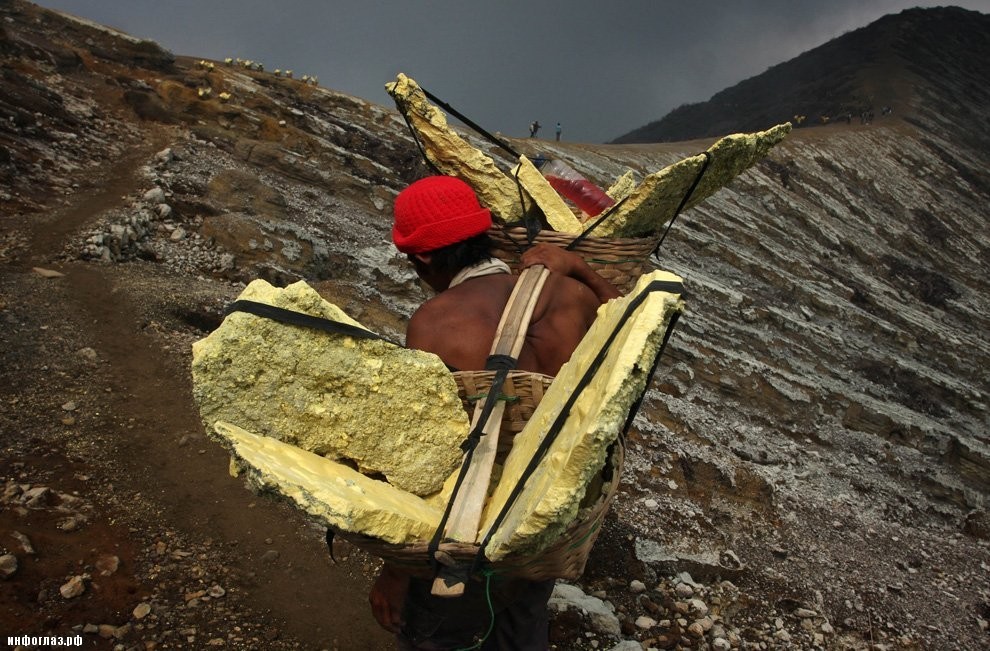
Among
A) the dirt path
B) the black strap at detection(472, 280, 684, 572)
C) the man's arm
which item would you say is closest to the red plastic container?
the man's arm

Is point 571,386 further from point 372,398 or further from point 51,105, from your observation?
point 51,105

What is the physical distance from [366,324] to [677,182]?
529 cm

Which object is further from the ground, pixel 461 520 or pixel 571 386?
pixel 571 386

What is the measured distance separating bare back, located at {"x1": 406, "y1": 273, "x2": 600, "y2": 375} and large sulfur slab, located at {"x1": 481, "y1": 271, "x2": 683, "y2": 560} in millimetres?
479

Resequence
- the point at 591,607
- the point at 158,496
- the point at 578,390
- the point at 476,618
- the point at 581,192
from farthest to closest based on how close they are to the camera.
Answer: the point at 158,496
the point at 581,192
the point at 591,607
the point at 476,618
the point at 578,390

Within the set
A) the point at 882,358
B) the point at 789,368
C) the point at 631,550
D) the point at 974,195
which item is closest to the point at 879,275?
the point at 882,358

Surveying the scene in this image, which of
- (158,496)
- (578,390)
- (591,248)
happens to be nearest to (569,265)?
(591,248)

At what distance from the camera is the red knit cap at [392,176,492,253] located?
2209 mm

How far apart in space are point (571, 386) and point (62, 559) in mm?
2901

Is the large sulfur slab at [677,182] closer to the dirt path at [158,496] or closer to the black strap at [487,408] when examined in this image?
the black strap at [487,408]

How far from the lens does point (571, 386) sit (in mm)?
1593

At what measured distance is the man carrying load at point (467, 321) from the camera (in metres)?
1.96

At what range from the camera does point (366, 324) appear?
7309 millimetres

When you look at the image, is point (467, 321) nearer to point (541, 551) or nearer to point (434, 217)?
point (434, 217)
